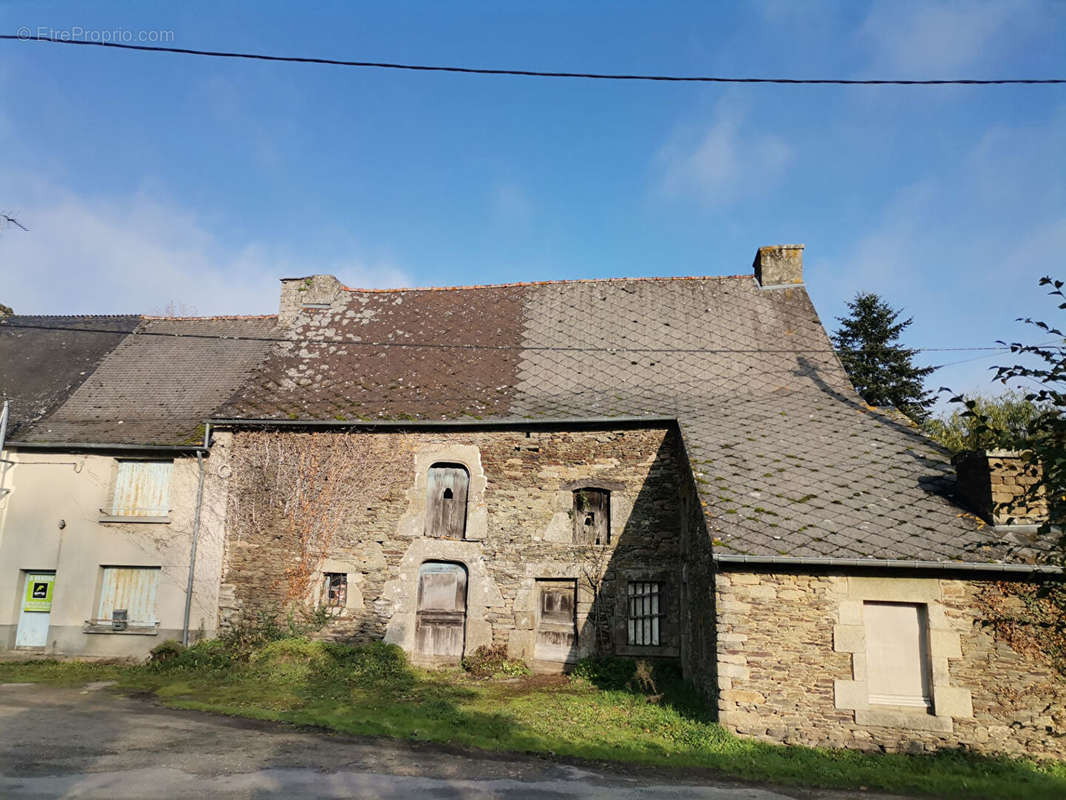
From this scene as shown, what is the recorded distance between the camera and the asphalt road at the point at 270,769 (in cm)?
688

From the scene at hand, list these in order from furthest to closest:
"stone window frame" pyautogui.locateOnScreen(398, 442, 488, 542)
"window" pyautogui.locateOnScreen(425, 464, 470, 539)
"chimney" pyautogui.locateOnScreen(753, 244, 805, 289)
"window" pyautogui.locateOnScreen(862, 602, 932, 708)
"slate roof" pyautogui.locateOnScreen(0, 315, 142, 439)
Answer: "chimney" pyautogui.locateOnScreen(753, 244, 805, 289)
"slate roof" pyautogui.locateOnScreen(0, 315, 142, 439)
"window" pyautogui.locateOnScreen(425, 464, 470, 539)
"stone window frame" pyautogui.locateOnScreen(398, 442, 488, 542)
"window" pyautogui.locateOnScreen(862, 602, 932, 708)

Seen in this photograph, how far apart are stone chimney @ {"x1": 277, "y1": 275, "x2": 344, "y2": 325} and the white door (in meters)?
7.33

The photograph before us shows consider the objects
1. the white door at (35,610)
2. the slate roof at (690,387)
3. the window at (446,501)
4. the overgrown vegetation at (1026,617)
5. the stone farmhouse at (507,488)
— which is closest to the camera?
the overgrown vegetation at (1026,617)

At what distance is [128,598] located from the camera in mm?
14578

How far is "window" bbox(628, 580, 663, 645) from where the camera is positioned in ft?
43.3

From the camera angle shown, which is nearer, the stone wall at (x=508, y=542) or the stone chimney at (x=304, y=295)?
the stone wall at (x=508, y=542)

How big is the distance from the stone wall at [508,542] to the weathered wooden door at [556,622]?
137 millimetres

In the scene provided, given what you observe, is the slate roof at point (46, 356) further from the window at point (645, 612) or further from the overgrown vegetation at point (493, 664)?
the window at point (645, 612)

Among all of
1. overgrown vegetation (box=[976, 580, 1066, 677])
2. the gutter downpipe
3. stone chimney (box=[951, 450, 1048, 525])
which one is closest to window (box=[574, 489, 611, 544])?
stone chimney (box=[951, 450, 1048, 525])

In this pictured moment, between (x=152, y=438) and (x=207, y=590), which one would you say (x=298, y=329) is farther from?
(x=207, y=590)

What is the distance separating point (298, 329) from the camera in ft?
58.4

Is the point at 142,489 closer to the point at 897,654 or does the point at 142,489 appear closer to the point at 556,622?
the point at 556,622

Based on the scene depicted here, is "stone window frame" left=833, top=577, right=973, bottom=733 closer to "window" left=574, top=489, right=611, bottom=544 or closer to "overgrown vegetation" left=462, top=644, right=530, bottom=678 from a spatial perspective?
"window" left=574, top=489, right=611, bottom=544

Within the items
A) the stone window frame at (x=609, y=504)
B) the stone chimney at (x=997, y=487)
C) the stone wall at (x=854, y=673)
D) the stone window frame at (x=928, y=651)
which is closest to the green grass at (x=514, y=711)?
the stone wall at (x=854, y=673)
